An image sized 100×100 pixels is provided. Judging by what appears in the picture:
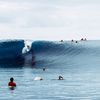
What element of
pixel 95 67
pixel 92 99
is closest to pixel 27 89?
pixel 92 99

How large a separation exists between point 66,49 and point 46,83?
44.7 meters

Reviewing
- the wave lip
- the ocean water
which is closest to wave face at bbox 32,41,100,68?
the ocean water

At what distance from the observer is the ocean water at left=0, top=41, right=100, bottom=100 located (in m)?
48.3

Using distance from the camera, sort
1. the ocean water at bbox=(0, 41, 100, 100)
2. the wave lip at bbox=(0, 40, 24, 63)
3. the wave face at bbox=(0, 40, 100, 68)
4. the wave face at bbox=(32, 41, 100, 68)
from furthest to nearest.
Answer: the wave lip at bbox=(0, 40, 24, 63), the wave face at bbox=(0, 40, 100, 68), the wave face at bbox=(32, 41, 100, 68), the ocean water at bbox=(0, 41, 100, 100)

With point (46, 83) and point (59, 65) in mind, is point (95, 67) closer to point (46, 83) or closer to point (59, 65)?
point (59, 65)

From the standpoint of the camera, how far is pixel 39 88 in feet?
175

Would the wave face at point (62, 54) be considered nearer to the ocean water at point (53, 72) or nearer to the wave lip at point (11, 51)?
the ocean water at point (53, 72)

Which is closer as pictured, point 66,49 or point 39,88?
point 39,88

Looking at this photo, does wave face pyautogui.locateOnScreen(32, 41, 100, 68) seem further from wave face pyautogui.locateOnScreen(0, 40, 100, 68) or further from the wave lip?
the wave lip

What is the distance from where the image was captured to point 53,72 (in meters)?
77.8

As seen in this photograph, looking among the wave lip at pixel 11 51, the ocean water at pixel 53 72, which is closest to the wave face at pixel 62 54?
the ocean water at pixel 53 72

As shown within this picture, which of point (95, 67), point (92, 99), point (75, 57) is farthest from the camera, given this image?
point (75, 57)

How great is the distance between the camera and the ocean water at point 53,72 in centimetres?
4831

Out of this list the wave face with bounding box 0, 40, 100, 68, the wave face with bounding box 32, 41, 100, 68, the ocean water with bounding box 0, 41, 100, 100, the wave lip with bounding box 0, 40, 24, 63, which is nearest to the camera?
the ocean water with bounding box 0, 41, 100, 100
